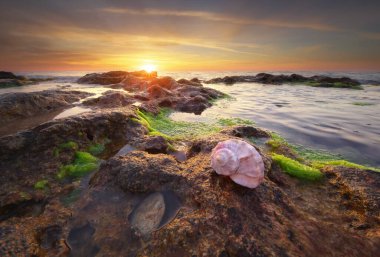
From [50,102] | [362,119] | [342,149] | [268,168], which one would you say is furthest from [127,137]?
[362,119]

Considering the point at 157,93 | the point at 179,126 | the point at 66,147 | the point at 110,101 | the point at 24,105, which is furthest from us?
the point at 157,93

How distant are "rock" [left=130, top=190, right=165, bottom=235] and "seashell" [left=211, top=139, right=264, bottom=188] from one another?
829 mm

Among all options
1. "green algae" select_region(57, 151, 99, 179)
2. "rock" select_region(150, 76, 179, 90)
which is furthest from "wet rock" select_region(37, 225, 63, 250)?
"rock" select_region(150, 76, 179, 90)

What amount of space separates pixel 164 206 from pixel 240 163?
101 cm

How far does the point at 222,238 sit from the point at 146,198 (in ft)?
3.59

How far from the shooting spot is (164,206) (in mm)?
2639

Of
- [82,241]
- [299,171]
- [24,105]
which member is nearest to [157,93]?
[24,105]

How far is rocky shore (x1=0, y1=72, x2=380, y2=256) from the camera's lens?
2139 mm

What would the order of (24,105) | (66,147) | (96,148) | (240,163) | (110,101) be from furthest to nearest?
(110,101), (24,105), (96,148), (66,147), (240,163)

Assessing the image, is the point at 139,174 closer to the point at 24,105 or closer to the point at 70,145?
the point at 70,145

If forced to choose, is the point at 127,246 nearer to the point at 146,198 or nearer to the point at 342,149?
the point at 146,198

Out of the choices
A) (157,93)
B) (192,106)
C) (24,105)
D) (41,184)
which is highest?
(24,105)

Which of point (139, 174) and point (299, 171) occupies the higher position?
point (139, 174)

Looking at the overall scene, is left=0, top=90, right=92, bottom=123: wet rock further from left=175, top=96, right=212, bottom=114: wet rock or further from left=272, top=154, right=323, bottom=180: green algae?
left=272, top=154, right=323, bottom=180: green algae
